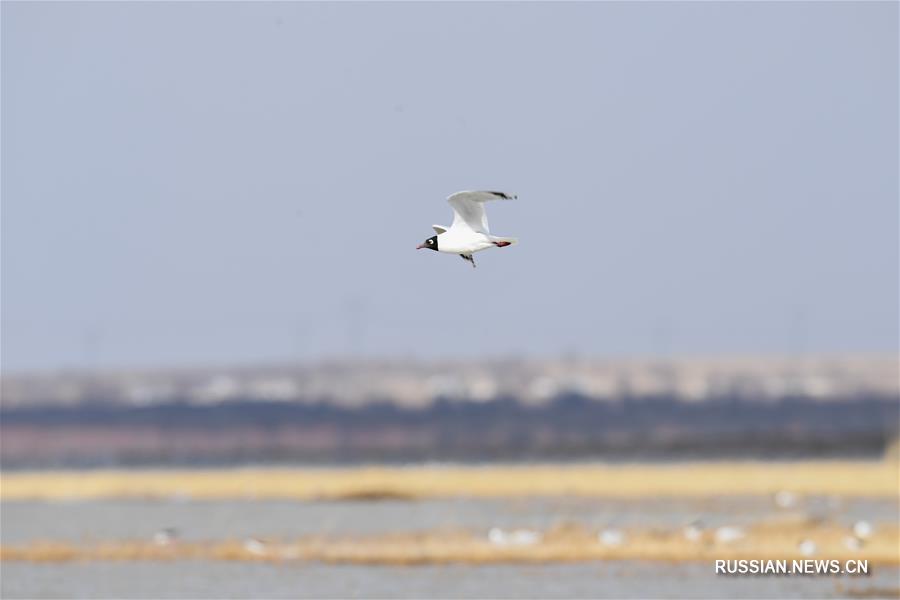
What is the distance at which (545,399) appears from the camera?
308 ft

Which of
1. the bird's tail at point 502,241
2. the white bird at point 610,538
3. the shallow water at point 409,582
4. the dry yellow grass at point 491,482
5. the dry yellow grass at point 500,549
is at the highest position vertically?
the bird's tail at point 502,241

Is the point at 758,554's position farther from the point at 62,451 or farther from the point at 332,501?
the point at 62,451

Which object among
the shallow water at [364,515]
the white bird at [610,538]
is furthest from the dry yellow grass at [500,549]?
the shallow water at [364,515]

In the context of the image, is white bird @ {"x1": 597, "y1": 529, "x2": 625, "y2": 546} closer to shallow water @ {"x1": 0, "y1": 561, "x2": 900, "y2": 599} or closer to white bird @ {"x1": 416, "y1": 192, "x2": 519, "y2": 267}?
shallow water @ {"x1": 0, "y1": 561, "x2": 900, "y2": 599}

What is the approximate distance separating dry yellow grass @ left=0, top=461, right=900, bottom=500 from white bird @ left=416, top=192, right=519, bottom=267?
27619mm

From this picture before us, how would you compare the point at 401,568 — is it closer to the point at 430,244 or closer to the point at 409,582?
the point at 409,582

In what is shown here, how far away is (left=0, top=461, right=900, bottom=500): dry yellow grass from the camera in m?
49.8

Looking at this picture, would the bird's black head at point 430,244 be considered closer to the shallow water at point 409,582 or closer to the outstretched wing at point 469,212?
the outstretched wing at point 469,212

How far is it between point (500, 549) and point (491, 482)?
19.9 meters

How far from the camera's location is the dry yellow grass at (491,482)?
4984 centimetres

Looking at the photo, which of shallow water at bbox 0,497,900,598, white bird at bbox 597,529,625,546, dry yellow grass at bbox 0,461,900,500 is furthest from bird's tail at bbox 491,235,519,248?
dry yellow grass at bbox 0,461,900,500

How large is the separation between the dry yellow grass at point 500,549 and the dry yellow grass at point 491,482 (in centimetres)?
1305

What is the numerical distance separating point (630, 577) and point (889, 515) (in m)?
11.9

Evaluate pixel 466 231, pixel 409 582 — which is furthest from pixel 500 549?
pixel 466 231
